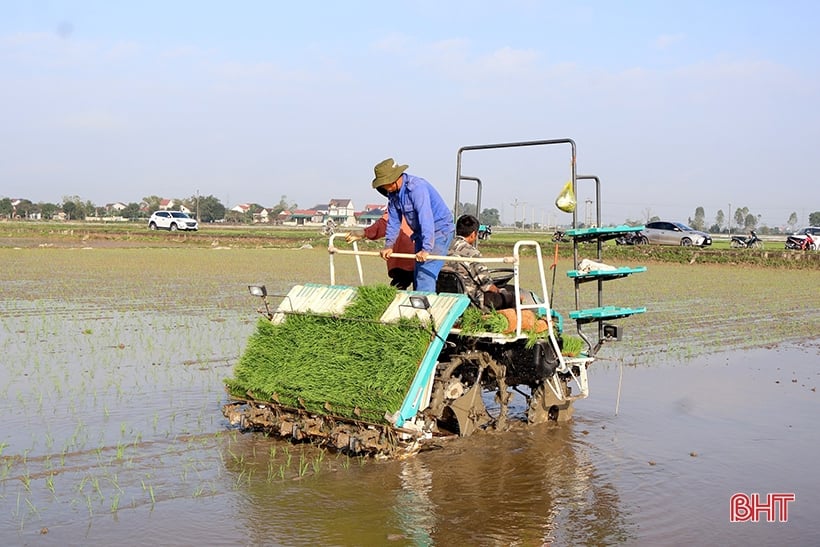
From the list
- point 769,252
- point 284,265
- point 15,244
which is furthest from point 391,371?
point 15,244

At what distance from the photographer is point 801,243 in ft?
153

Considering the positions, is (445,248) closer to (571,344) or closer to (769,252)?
(571,344)

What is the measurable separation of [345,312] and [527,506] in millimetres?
2490

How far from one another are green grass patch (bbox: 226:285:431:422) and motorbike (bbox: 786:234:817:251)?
140 ft

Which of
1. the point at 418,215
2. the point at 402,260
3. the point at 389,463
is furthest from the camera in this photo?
the point at 402,260

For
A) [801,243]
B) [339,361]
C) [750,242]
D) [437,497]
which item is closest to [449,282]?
[339,361]

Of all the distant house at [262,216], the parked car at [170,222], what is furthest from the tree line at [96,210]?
the parked car at [170,222]

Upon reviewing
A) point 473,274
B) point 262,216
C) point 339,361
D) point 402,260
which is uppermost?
point 262,216

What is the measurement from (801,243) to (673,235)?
635 centimetres

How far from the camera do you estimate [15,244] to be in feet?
141

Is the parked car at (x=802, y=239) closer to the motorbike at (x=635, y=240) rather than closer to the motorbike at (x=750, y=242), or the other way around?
the motorbike at (x=750, y=242)

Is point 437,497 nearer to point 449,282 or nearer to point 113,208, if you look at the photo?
point 449,282

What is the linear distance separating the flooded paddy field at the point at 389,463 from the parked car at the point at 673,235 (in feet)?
105

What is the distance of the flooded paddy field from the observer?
5.92 metres
